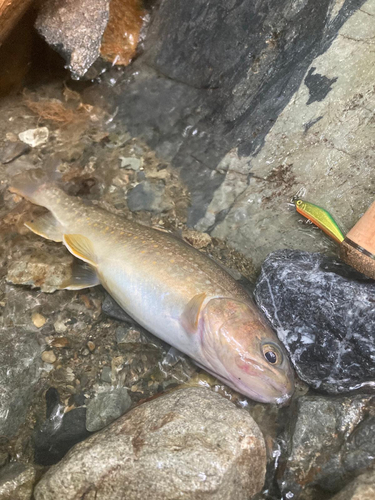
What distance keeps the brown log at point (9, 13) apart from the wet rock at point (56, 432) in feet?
11.5

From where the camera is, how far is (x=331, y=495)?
2.92 m

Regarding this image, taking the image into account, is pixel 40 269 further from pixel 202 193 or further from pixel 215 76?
pixel 215 76

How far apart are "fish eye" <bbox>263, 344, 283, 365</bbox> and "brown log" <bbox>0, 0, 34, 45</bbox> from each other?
3733 mm

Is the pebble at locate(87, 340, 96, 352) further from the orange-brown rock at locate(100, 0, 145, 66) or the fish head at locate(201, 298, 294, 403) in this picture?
the orange-brown rock at locate(100, 0, 145, 66)

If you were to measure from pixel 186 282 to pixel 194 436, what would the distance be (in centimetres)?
124

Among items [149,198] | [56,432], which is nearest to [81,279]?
[149,198]

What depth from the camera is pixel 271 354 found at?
3.31 m

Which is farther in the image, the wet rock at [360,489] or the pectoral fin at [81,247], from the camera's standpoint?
the pectoral fin at [81,247]

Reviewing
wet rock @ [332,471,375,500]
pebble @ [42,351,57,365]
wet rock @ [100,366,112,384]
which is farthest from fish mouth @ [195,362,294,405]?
pebble @ [42,351,57,365]

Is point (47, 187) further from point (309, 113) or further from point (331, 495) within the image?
point (331, 495)

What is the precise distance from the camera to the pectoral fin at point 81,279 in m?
3.91

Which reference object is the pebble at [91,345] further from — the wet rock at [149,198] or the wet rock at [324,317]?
the wet rock at [324,317]

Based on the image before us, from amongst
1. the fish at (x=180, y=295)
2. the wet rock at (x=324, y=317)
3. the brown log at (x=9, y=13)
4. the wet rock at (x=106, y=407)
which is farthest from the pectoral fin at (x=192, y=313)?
the brown log at (x=9, y=13)

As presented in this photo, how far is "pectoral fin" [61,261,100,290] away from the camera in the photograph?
391cm
